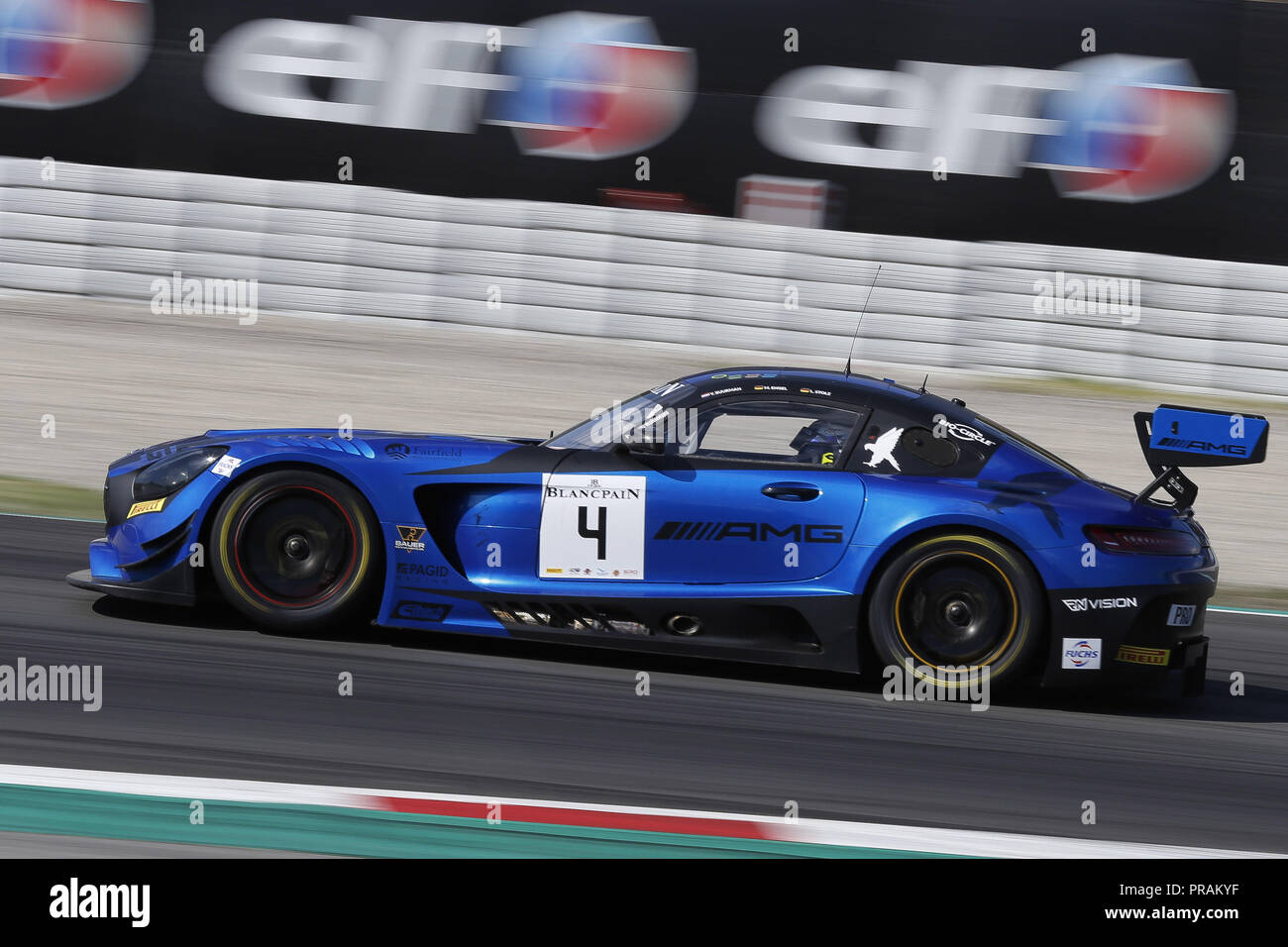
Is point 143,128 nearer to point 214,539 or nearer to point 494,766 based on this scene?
point 214,539

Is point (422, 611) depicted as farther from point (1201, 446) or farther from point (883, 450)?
point (1201, 446)

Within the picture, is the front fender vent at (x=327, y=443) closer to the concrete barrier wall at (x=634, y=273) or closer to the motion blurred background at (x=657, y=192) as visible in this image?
the motion blurred background at (x=657, y=192)

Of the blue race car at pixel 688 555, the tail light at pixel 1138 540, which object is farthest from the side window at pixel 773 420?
the tail light at pixel 1138 540

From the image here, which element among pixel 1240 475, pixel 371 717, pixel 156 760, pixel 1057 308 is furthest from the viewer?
pixel 1057 308

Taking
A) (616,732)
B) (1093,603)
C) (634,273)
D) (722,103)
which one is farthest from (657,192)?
(616,732)

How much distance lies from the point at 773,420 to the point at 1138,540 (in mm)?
1537

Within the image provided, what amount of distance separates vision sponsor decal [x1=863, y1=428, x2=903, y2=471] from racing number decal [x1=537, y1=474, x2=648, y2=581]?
942mm

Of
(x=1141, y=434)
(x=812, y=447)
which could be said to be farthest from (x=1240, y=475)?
(x=812, y=447)

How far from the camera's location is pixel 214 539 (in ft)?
18.8

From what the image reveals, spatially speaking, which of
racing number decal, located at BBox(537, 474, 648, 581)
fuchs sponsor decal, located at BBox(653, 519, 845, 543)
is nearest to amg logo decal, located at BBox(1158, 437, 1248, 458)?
fuchs sponsor decal, located at BBox(653, 519, 845, 543)

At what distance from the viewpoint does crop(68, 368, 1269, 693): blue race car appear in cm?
574

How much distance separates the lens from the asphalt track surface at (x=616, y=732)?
466 centimetres

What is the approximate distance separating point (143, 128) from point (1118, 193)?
9.32 metres

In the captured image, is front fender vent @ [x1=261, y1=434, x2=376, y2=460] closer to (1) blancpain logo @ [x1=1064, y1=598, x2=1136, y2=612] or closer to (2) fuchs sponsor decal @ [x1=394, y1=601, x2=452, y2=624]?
(2) fuchs sponsor decal @ [x1=394, y1=601, x2=452, y2=624]
